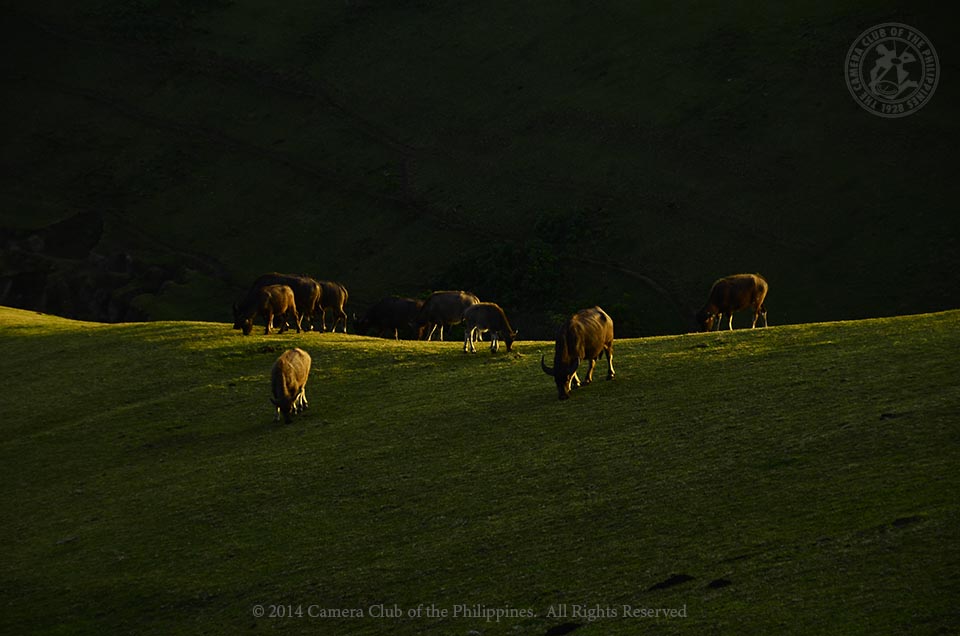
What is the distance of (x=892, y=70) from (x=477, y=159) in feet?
102

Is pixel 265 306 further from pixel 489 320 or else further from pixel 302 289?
pixel 489 320

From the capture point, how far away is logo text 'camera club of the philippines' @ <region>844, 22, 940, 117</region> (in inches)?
3145

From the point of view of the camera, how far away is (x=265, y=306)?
4166cm

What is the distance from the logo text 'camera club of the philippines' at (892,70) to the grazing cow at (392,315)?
148 feet

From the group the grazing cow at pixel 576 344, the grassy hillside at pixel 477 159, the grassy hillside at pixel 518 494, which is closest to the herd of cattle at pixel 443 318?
the grazing cow at pixel 576 344

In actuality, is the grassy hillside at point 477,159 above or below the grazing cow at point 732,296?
above

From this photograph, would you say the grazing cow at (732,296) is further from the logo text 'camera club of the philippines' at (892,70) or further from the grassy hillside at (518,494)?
the logo text 'camera club of the philippines' at (892,70)

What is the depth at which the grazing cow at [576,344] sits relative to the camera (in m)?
28.7

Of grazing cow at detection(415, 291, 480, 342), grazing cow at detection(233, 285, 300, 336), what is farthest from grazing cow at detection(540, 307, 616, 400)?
grazing cow at detection(233, 285, 300, 336)

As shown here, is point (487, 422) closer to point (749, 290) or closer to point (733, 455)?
point (733, 455)

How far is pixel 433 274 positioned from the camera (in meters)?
79.8

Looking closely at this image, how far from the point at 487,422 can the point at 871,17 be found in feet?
226

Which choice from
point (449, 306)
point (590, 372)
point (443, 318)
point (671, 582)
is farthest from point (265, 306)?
point (671, 582)

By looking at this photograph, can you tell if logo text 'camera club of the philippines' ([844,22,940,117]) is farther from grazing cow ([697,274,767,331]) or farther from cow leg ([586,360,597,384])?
cow leg ([586,360,597,384])
